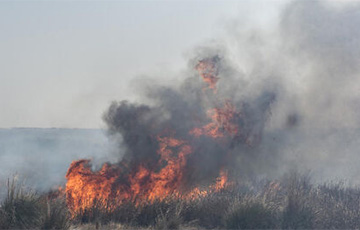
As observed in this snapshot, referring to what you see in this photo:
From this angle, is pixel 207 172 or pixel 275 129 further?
pixel 275 129

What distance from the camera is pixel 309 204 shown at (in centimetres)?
1459

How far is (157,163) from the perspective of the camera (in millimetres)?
Answer: 17594

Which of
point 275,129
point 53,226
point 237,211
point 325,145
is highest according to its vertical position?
point 325,145

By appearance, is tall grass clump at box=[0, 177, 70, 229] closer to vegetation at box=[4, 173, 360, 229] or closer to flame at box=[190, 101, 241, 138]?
vegetation at box=[4, 173, 360, 229]

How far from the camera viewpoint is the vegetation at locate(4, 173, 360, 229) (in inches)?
473

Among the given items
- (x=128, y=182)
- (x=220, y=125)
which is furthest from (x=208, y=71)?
(x=128, y=182)

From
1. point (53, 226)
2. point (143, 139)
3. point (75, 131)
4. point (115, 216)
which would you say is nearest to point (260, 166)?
point (143, 139)

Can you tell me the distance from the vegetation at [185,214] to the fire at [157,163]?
489mm

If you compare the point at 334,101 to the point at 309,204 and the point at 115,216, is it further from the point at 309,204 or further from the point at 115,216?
the point at 115,216

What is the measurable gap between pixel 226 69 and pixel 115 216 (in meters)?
9.80

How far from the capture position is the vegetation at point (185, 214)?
1202cm

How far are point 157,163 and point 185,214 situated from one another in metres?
3.78

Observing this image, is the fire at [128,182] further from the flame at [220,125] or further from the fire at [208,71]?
the fire at [208,71]

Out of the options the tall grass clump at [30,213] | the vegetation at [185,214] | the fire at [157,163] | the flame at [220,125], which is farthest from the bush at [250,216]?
the flame at [220,125]
